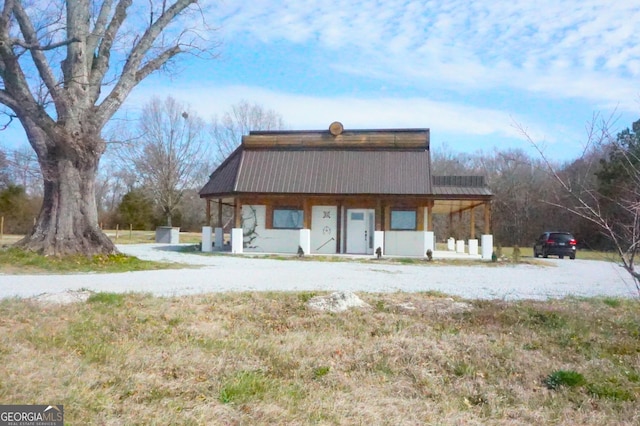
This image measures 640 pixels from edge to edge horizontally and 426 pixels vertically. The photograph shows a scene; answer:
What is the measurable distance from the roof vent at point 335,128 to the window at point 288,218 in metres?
4.30

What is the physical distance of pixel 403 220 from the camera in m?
25.7

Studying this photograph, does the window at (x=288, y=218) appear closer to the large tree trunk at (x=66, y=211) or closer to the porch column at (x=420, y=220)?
the porch column at (x=420, y=220)

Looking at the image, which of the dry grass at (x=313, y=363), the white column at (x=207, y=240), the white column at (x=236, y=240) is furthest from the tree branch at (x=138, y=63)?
the white column at (x=207, y=240)

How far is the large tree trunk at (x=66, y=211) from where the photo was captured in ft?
51.0

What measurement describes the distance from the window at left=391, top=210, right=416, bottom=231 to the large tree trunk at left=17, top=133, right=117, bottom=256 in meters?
13.5

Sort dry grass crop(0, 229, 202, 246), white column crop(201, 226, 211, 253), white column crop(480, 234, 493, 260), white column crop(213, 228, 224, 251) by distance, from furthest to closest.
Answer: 1. dry grass crop(0, 229, 202, 246)
2. white column crop(213, 228, 224, 251)
3. white column crop(201, 226, 211, 253)
4. white column crop(480, 234, 493, 260)

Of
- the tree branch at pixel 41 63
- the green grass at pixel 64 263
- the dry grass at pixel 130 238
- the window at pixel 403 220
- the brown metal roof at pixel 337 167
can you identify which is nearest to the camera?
the green grass at pixel 64 263

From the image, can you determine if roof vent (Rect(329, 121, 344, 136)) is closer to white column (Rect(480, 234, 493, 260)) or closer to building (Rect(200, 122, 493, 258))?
building (Rect(200, 122, 493, 258))

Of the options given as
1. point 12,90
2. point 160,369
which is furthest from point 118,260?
point 160,369

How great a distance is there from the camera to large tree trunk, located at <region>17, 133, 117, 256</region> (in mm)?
15547

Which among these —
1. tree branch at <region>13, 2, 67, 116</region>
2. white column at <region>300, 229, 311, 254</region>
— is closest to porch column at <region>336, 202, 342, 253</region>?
white column at <region>300, 229, 311, 254</region>

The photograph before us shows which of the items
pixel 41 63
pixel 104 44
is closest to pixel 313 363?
pixel 41 63

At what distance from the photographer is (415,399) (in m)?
5.11

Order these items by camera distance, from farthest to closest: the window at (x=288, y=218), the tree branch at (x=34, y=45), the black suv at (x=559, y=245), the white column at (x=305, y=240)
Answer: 1. the black suv at (x=559, y=245)
2. the window at (x=288, y=218)
3. the white column at (x=305, y=240)
4. the tree branch at (x=34, y=45)
